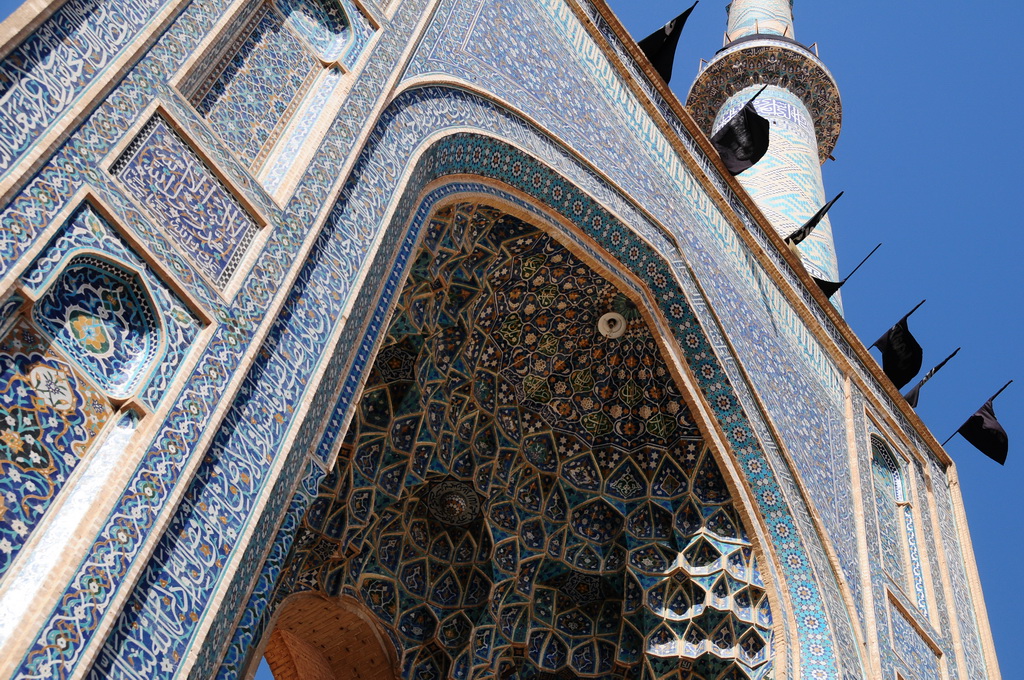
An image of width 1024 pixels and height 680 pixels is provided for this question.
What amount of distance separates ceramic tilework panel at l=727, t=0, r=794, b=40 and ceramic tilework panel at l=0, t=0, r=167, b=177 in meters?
9.09

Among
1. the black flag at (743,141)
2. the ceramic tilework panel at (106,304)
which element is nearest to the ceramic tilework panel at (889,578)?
the black flag at (743,141)

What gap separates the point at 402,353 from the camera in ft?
15.1

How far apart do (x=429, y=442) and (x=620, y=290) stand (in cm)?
103

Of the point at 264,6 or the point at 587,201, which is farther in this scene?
the point at 587,201

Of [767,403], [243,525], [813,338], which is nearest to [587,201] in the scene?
[767,403]

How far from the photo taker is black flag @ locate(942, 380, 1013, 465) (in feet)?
23.9

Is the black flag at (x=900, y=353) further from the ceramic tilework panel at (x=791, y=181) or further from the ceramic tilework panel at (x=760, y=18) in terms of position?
the ceramic tilework panel at (x=760, y=18)

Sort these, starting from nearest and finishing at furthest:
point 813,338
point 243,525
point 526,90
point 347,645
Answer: point 243,525, point 526,90, point 347,645, point 813,338

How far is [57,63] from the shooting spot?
243cm

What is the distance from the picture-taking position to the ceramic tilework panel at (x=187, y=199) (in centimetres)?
260

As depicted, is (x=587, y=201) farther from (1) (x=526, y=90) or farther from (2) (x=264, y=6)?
(2) (x=264, y=6)

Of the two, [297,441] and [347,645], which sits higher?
[347,645]

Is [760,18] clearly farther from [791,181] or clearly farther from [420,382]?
[420,382]

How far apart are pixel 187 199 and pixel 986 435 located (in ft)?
19.7
